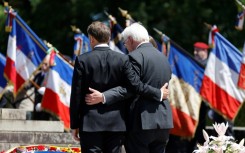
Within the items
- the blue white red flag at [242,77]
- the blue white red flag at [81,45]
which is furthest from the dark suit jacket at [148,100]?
the blue white red flag at [81,45]

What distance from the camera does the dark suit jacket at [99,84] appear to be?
9023 millimetres

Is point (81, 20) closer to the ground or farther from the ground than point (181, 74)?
farther from the ground

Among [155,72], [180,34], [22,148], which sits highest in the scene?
[180,34]

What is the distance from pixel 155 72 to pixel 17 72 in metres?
7.48

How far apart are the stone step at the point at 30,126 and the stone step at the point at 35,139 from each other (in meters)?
0.63

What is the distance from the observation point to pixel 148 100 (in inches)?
372

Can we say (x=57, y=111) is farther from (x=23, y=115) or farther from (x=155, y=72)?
(x=155, y=72)

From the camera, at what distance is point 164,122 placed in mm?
9461

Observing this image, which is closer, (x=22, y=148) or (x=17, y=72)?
(x=22, y=148)

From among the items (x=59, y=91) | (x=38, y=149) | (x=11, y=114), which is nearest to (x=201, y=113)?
(x=59, y=91)

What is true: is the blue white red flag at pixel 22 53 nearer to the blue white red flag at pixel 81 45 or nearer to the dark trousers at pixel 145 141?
the blue white red flag at pixel 81 45

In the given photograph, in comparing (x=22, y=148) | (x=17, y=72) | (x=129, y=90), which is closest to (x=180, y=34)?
(x=17, y=72)

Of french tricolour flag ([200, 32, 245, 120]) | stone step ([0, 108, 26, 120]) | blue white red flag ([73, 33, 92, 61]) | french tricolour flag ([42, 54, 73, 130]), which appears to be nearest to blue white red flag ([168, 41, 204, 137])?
french tricolour flag ([200, 32, 245, 120])

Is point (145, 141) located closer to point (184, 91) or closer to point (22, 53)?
point (184, 91)
